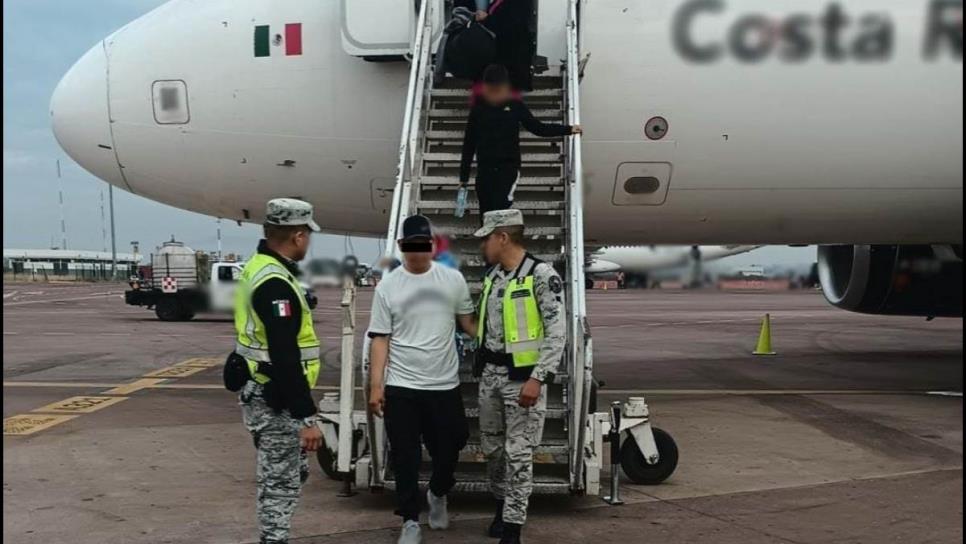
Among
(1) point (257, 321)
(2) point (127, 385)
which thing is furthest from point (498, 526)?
(2) point (127, 385)

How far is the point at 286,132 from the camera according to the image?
305 inches

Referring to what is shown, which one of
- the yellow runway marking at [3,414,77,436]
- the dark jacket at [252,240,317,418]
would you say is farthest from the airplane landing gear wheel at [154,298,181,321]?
the dark jacket at [252,240,317,418]

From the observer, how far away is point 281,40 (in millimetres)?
7664

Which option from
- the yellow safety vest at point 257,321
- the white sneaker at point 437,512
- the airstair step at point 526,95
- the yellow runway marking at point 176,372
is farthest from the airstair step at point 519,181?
the yellow runway marking at point 176,372

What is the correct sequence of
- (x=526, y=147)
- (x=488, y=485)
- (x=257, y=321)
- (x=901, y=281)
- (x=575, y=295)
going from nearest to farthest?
1. (x=257, y=321)
2. (x=488, y=485)
3. (x=575, y=295)
4. (x=526, y=147)
5. (x=901, y=281)

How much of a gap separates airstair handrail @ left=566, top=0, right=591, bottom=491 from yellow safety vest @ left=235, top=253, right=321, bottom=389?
5.29 feet

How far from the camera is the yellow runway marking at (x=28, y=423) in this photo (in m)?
7.67

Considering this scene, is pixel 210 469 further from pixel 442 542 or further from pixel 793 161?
pixel 793 161

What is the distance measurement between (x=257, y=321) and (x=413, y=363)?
916 mm

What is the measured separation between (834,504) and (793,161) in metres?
3.38

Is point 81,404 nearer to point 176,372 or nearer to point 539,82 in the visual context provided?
point 176,372

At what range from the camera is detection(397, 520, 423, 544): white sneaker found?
443cm

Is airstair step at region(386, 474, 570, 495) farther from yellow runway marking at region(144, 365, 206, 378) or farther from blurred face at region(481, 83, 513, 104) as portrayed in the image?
yellow runway marking at region(144, 365, 206, 378)

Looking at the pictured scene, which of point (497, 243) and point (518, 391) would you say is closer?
point (518, 391)
